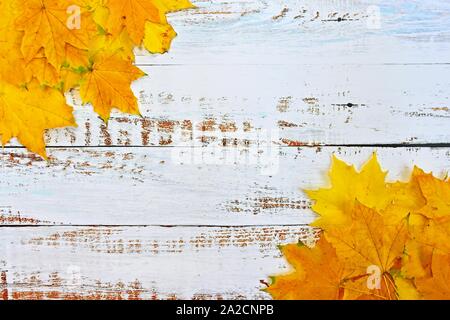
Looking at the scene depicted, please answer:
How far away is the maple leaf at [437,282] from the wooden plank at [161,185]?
23 centimetres

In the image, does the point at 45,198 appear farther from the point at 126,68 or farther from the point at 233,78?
the point at 233,78

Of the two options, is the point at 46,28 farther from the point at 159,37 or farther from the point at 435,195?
the point at 435,195

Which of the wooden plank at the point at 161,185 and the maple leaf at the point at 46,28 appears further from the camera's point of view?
the wooden plank at the point at 161,185

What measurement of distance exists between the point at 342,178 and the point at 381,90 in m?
0.18

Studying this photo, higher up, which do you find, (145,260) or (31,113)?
(31,113)

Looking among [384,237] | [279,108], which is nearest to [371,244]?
[384,237]

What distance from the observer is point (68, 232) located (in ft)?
3.41

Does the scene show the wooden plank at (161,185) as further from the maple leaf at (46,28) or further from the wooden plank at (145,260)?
the maple leaf at (46,28)

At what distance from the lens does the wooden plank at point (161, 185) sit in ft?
3.37

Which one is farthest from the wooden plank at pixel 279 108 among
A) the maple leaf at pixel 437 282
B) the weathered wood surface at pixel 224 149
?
the maple leaf at pixel 437 282

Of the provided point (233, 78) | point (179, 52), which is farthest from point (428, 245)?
point (179, 52)

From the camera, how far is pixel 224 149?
1026 millimetres

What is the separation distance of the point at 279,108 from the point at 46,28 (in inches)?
17.3

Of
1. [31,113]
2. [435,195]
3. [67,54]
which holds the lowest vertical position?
[435,195]
